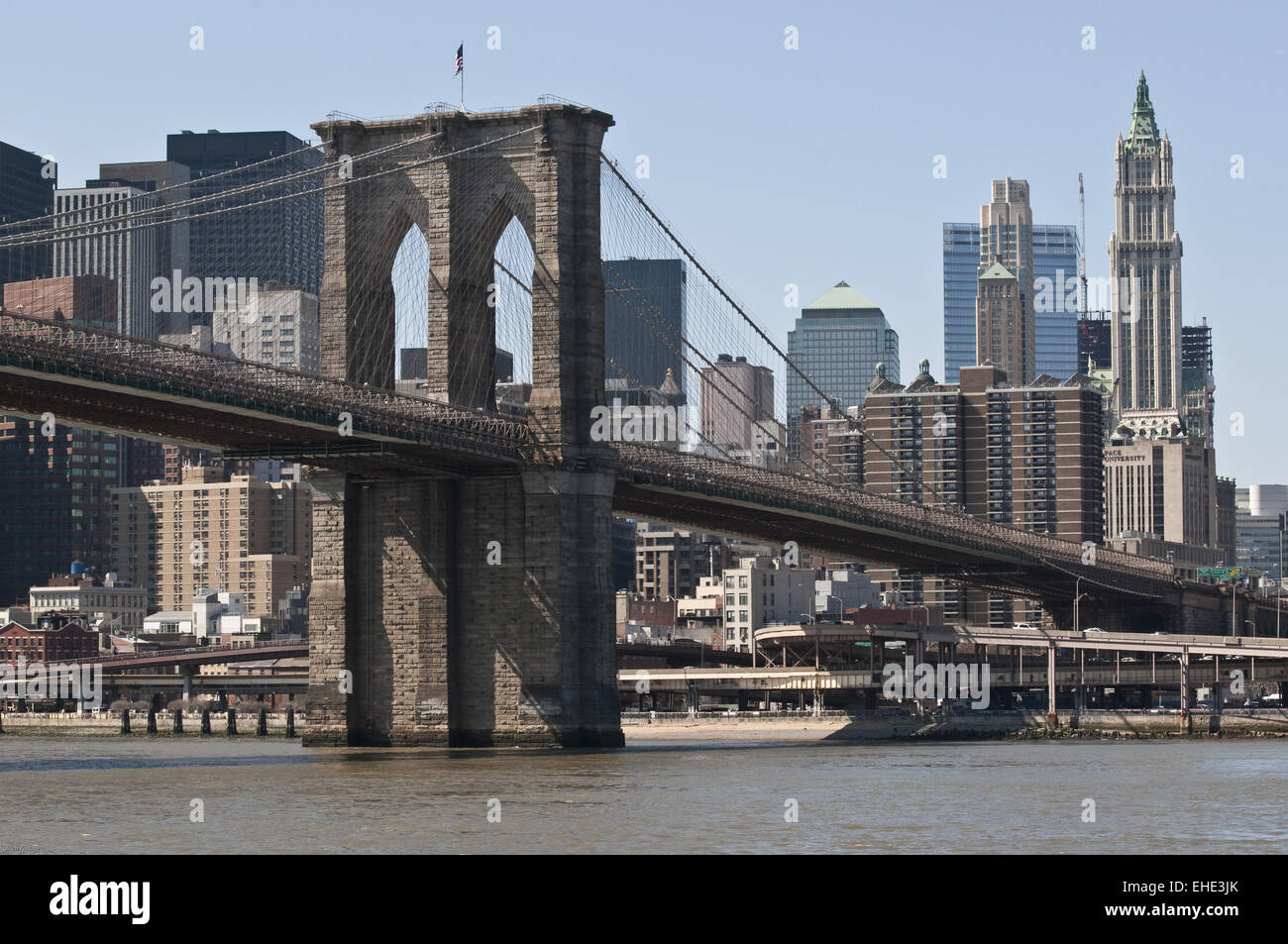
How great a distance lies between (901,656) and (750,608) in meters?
53.3

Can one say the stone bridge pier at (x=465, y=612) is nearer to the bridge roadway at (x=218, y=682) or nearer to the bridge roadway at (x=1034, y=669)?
the bridge roadway at (x=1034, y=669)

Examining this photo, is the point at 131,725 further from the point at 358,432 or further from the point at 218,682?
the point at 358,432

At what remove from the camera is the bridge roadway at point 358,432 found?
64875mm

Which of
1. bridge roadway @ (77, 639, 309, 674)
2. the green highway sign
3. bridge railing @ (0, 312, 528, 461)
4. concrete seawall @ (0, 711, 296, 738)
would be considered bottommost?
concrete seawall @ (0, 711, 296, 738)

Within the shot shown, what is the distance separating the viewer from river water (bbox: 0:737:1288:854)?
43.8m

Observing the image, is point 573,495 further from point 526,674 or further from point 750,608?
point 750,608

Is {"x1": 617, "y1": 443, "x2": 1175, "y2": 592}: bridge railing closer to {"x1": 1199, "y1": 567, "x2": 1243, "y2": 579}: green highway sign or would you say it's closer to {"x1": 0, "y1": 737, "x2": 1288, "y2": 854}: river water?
{"x1": 0, "y1": 737, "x2": 1288, "y2": 854}: river water

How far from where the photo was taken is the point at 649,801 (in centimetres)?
5400

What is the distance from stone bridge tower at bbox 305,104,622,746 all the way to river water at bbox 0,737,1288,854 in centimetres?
303

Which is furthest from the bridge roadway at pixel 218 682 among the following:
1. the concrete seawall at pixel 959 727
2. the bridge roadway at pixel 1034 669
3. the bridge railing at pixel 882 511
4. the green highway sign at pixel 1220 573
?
the green highway sign at pixel 1220 573

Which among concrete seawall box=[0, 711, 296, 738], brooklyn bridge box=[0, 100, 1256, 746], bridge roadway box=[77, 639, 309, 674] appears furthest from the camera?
bridge roadway box=[77, 639, 309, 674]

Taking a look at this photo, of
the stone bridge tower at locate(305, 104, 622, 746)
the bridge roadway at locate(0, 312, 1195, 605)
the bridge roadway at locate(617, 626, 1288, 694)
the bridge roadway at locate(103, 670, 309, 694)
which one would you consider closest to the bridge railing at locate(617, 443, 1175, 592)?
the bridge roadway at locate(0, 312, 1195, 605)

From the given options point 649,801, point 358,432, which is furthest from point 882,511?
point 649,801
